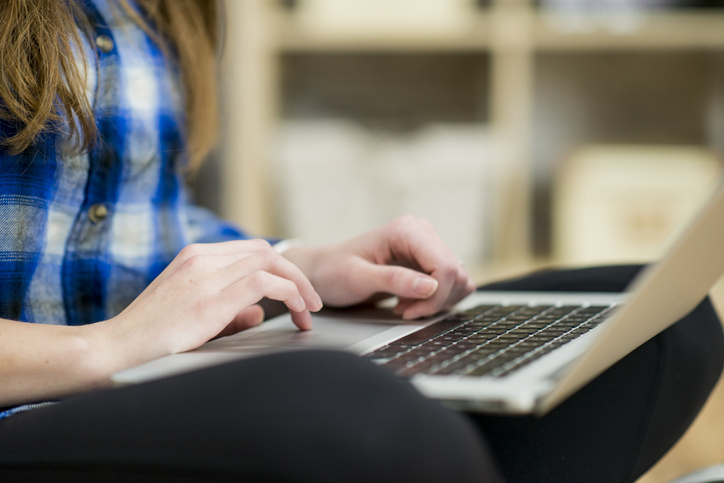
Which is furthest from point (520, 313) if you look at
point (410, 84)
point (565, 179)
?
point (410, 84)

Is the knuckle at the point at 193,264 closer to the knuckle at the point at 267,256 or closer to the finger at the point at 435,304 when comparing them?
the knuckle at the point at 267,256

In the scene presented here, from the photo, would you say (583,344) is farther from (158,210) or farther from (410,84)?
(410,84)

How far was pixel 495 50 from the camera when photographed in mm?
1703

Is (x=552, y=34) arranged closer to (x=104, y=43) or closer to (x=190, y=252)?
(x=104, y=43)

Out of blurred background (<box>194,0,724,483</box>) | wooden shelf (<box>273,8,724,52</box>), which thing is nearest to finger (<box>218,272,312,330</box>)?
blurred background (<box>194,0,724,483</box>)

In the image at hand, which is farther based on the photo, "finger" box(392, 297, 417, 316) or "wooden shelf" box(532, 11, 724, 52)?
"wooden shelf" box(532, 11, 724, 52)

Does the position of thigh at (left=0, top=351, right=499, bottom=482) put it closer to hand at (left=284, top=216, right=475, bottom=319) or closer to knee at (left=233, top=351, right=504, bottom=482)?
knee at (left=233, top=351, right=504, bottom=482)

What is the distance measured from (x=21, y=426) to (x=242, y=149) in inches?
53.5

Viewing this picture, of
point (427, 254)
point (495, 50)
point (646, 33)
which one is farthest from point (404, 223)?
point (646, 33)

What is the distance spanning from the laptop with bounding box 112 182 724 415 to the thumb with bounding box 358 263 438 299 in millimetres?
24

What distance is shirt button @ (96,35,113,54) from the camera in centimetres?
57

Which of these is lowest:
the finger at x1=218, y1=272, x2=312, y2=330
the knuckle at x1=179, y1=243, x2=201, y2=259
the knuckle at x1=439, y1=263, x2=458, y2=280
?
the knuckle at x1=439, y1=263, x2=458, y2=280

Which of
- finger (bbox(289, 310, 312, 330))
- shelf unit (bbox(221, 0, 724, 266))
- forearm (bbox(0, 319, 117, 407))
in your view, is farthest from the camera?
shelf unit (bbox(221, 0, 724, 266))

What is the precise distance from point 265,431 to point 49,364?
177 mm
